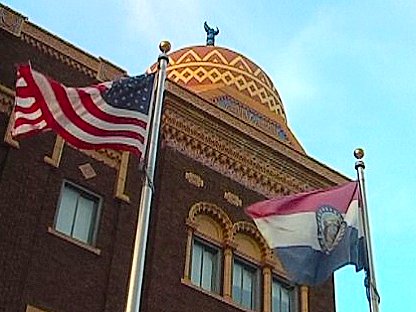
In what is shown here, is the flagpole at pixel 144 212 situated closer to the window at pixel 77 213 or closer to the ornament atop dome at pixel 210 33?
the window at pixel 77 213

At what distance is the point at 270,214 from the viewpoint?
709 inches

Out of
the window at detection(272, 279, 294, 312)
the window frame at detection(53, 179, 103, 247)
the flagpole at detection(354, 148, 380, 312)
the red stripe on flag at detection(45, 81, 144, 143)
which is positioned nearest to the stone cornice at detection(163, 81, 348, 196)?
the window at detection(272, 279, 294, 312)

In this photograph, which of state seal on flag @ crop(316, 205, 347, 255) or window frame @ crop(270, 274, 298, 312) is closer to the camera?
state seal on flag @ crop(316, 205, 347, 255)

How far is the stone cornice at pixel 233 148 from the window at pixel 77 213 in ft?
10.1

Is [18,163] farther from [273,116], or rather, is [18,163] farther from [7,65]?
[273,116]

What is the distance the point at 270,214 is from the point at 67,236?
5049 mm

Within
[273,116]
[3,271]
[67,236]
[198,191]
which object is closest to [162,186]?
[198,191]

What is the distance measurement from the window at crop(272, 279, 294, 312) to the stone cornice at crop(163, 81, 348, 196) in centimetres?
251

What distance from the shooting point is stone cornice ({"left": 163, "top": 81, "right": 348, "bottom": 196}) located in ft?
80.7

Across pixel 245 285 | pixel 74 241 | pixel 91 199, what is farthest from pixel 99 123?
pixel 245 285

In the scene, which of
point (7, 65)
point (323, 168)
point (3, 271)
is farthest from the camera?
point (323, 168)

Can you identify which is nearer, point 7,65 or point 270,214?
point 270,214

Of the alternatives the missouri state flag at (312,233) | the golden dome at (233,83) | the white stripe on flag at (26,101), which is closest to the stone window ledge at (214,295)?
the missouri state flag at (312,233)

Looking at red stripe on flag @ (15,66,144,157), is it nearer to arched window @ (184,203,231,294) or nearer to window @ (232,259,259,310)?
arched window @ (184,203,231,294)
